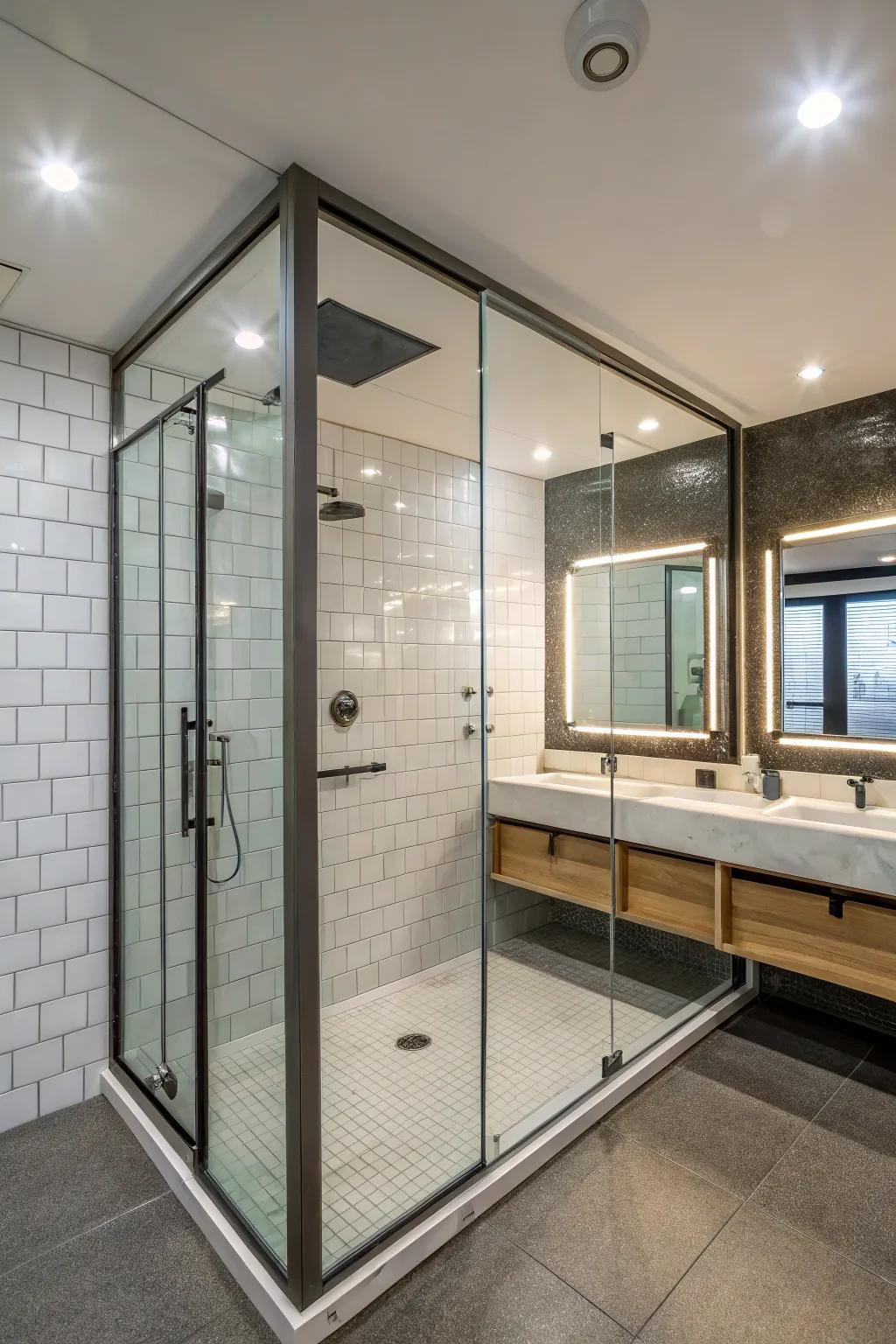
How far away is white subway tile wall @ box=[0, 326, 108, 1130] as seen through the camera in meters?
2.26

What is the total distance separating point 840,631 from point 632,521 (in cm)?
101

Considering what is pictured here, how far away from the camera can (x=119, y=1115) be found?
2.31m

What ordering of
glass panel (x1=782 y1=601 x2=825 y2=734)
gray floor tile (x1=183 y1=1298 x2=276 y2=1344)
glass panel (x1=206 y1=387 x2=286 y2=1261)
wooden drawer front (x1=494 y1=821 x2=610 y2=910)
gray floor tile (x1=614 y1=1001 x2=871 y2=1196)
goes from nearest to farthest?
gray floor tile (x1=183 y1=1298 x2=276 y2=1344) → glass panel (x1=206 y1=387 x2=286 y2=1261) → gray floor tile (x1=614 y1=1001 x2=871 y2=1196) → wooden drawer front (x1=494 y1=821 x2=610 y2=910) → glass panel (x1=782 y1=601 x2=825 y2=734)

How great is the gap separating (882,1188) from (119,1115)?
2.35 metres

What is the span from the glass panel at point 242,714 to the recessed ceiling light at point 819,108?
1.19 metres

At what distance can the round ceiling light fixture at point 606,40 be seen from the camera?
47.7 inches

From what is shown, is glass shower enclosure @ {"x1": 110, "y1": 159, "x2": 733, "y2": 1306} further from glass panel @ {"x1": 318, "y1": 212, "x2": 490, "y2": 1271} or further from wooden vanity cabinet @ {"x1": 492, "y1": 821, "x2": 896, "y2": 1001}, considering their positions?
wooden vanity cabinet @ {"x1": 492, "y1": 821, "x2": 896, "y2": 1001}

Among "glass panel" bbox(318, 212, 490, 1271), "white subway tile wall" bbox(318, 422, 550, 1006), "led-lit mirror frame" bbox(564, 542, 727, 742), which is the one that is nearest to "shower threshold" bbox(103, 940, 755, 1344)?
"glass panel" bbox(318, 212, 490, 1271)

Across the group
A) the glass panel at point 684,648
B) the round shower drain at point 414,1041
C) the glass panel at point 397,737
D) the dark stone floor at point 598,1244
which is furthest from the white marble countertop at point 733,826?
the dark stone floor at point 598,1244

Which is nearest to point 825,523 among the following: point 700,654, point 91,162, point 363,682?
point 700,654

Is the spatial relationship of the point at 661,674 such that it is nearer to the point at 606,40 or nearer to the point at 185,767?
the point at 185,767

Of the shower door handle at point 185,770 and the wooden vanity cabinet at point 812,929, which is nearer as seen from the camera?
the shower door handle at point 185,770

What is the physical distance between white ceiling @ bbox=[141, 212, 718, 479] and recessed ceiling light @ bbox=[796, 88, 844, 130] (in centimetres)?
85

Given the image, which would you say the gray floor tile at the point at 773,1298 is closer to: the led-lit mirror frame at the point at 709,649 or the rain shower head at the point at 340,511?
the led-lit mirror frame at the point at 709,649
